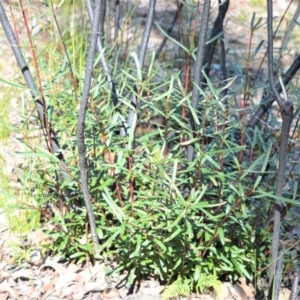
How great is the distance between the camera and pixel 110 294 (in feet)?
8.50

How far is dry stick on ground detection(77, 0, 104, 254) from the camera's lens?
6.26 feet

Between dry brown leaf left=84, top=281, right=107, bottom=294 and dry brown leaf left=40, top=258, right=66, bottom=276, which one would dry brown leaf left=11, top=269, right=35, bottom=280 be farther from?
dry brown leaf left=84, top=281, right=107, bottom=294

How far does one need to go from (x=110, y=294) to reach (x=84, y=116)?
3.00 feet

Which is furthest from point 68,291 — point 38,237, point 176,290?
point 176,290

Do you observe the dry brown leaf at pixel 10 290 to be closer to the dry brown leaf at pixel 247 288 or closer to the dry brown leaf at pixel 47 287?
the dry brown leaf at pixel 47 287

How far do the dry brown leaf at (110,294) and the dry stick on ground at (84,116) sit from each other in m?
0.19

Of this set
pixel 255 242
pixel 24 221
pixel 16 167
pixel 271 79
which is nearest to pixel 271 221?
pixel 255 242

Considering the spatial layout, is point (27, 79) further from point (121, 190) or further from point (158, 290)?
point (158, 290)

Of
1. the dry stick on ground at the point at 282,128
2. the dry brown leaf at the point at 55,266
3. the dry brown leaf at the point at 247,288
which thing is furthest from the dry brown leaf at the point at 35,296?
the dry stick on ground at the point at 282,128

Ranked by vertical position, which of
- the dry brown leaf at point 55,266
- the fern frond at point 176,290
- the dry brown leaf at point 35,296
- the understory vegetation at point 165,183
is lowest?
the dry brown leaf at point 35,296

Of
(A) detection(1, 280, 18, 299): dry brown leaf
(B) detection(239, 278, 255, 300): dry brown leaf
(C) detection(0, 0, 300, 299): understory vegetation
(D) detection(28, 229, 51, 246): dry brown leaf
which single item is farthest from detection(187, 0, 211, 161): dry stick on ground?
(A) detection(1, 280, 18, 299): dry brown leaf

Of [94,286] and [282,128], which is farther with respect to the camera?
[94,286]

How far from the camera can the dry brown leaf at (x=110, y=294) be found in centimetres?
259

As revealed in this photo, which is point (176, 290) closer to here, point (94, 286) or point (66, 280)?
point (94, 286)
